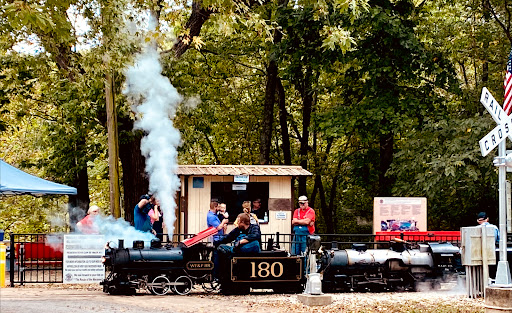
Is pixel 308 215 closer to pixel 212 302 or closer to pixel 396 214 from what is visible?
pixel 396 214

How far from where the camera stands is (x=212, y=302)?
1363 centimetres

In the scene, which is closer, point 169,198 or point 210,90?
point 169,198

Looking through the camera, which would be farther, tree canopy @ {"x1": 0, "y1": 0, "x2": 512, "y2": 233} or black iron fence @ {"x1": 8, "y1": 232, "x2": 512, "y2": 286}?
tree canopy @ {"x1": 0, "y1": 0, "x2": 512, "y2": 233}

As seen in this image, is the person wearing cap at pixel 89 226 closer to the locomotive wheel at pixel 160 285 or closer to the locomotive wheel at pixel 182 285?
the locomotive wheel at pixel 160 285

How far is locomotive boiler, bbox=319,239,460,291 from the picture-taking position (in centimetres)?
1574

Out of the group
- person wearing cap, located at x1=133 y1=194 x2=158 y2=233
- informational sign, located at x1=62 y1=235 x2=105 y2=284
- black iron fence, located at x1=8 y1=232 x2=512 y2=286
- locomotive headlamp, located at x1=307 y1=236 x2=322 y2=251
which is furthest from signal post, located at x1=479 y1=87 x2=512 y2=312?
informational sign, located at x1=62 y1=235 x2=105 y2=284

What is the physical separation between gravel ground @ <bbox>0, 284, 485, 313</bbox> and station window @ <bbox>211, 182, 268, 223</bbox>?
16.9 ft

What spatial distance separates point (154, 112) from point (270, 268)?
745 cm

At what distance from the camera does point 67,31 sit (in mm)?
12266

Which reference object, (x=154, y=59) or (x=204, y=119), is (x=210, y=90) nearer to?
(x=204, y=119)

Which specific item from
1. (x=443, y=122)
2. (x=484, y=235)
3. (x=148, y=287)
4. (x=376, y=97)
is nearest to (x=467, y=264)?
(x=484, y=235)

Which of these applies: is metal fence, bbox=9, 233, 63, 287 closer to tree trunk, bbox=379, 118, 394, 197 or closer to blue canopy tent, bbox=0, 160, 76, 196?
blue canopy tent, bbox=0, 160, 76, 196

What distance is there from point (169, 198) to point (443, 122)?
30.9ft

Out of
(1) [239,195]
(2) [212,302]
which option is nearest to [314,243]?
(2) [212,302]
